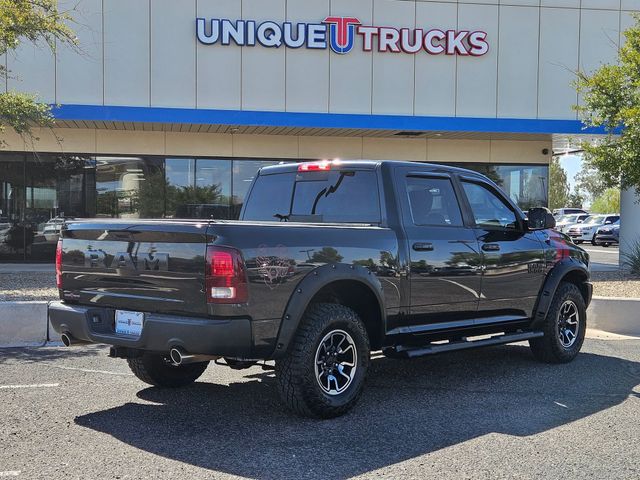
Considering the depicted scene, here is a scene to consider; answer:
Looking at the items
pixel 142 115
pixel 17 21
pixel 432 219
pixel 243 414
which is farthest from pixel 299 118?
pixel 243 414

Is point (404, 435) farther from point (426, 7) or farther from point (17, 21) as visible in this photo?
point (426, 7)

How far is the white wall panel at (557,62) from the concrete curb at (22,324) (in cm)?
1317

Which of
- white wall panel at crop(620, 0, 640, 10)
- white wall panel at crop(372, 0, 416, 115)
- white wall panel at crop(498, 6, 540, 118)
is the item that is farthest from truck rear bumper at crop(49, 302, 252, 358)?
white wall panel at crop(620, 0, 640, 10)

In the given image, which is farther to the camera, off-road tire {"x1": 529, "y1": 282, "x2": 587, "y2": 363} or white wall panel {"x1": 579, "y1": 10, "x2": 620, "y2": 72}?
white wall panel {"x1": 579, "y1": 10, "x2": 620, "y2": 72}

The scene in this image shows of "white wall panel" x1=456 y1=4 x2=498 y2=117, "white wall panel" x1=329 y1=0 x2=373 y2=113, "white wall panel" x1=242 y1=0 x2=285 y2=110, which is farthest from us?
"white wall panel" x1=456 y1=4 x2=498 y2=117

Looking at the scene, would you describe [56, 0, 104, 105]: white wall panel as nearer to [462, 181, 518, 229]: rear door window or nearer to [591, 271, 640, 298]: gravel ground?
[462, 181, 518, 229]: rear door window

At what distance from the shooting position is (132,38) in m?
15.4

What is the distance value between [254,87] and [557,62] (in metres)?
7.76

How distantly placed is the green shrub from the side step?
8586 mm

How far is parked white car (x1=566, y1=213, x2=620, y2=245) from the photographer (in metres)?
32.0

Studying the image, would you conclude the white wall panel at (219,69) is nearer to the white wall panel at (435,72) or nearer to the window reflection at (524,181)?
the white wall panel at (435,72)

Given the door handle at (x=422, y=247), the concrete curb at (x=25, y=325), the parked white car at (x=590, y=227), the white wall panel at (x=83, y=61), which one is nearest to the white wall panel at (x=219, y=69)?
the white wall panel at (x=83, y=61)

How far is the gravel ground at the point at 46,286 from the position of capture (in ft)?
32.7

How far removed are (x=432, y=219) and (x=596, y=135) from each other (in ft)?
40.1
